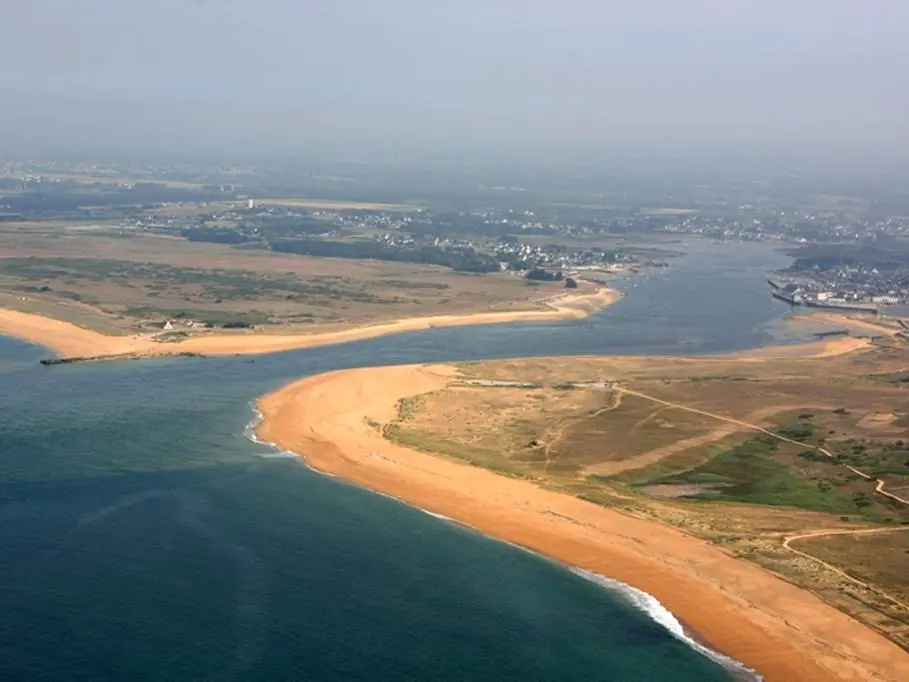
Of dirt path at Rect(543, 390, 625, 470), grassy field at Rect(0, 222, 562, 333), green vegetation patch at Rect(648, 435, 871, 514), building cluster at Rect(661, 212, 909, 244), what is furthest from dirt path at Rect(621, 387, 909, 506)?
building cluster at Rect(661, 212, 909, 244)

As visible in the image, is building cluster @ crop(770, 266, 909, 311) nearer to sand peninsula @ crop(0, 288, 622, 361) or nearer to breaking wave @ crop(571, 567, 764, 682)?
sand peninsula @ crop(0, 288, 622, 361)

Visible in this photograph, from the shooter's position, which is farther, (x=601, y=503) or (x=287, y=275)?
(x=287, y=275)

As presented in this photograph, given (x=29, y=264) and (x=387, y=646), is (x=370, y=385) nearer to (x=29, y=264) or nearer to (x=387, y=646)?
(x=387, y=646)

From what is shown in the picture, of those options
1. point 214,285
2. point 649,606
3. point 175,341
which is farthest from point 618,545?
point 214,285

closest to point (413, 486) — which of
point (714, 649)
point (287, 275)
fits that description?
point (714, 649)

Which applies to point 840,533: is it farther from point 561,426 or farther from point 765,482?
point 561,426

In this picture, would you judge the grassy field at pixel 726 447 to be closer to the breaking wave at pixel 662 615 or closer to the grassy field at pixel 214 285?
the breaking wave at pixel 662 615
